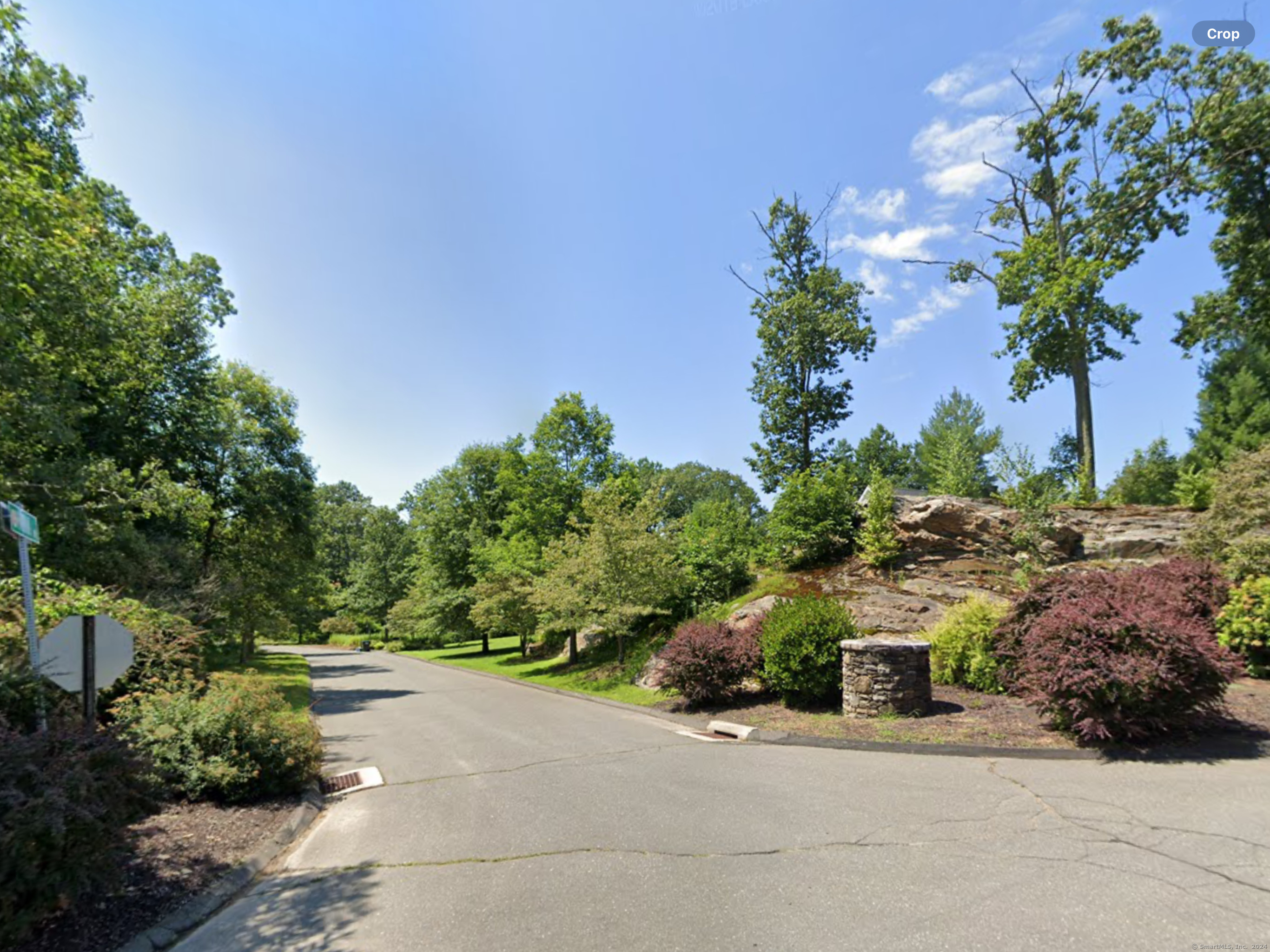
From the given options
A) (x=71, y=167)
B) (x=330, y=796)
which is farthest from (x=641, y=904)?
(x=71, y=167)

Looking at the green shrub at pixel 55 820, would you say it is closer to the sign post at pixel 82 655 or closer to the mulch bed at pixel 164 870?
the mulch bed at pixel 164 870

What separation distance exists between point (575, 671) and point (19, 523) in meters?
16.8

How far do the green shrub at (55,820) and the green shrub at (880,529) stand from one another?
16.0 metres

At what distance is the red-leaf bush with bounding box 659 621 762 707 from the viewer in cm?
1180

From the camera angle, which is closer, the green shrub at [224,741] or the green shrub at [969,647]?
the green shrub at [224,741]

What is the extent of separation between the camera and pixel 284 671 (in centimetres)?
2738

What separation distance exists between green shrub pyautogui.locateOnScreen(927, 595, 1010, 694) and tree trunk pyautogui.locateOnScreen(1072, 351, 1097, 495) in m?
16.3

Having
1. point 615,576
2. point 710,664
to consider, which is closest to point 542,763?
point 710,664

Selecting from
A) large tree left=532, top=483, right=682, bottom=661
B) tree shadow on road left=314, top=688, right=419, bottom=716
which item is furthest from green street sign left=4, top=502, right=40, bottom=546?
large tree left=532, top=483, right=682, bottom=661

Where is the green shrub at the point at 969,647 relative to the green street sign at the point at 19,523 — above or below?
below

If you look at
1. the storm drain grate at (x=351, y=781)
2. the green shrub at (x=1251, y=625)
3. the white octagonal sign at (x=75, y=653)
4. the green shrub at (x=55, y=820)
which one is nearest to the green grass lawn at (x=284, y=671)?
the storm drain grate at (x=351, y=781)

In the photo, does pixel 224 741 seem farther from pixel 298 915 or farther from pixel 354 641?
pixel 354 641

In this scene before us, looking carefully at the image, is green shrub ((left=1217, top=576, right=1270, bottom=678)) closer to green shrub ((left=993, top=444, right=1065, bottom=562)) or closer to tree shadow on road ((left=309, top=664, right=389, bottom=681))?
green shrub ((left=993, top=444, right=1065, bottom=562))

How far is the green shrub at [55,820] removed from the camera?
3406 mm
